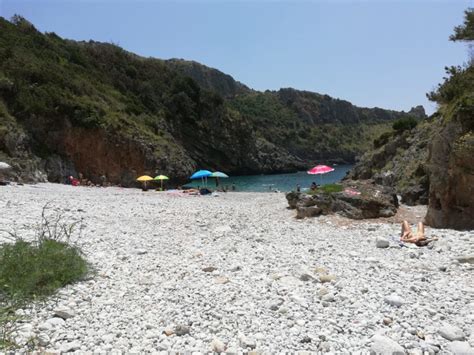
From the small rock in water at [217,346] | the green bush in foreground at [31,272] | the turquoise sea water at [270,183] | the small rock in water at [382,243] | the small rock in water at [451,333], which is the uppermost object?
the turquoise sea water at [270,183]

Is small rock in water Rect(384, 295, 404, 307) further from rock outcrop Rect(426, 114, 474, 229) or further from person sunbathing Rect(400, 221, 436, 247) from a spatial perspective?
rock outcrop Rect(426, 114, 474, 229)

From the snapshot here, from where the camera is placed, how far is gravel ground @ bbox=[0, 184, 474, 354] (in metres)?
4.89

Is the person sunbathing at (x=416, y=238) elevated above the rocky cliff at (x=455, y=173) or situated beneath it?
situated beneath

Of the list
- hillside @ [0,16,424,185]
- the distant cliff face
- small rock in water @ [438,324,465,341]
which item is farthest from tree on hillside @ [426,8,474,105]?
the distant cliff face

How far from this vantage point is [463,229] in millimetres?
12086

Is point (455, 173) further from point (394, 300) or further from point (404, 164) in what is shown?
point (404, 164)

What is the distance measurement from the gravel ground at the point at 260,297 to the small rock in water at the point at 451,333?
0.5 inches

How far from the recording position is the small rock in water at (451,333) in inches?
193

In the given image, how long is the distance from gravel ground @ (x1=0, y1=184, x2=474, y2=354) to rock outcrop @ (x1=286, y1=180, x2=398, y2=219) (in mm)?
4578

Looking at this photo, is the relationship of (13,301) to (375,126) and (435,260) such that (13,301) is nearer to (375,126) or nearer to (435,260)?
(435,260)

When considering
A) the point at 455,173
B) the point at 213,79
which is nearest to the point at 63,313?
the point at 455,173

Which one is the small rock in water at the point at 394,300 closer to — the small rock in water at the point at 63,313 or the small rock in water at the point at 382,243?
the small rock in water at the point at 382,243

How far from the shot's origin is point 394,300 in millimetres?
5945

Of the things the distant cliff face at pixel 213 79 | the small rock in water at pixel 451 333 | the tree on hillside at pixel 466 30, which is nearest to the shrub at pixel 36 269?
the small rock in water at pixel 451 333
